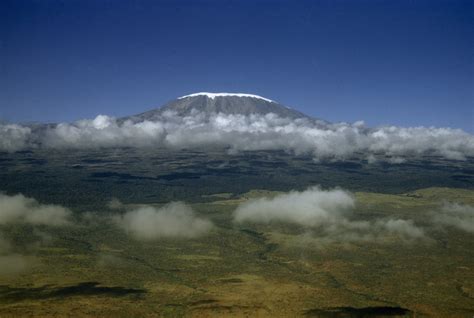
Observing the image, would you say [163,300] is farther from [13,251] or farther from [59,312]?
[13,251]

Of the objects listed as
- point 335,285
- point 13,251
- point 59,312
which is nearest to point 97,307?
point 59,312

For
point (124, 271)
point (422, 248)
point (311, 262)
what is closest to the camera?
point (124, 271)

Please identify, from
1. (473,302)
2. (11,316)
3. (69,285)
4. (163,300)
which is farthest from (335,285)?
(11,316)

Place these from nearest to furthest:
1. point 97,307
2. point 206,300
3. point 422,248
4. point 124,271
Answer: point 97,307, point 206,300, point 124,271, point 422,248

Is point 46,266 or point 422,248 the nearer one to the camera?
point 46,266

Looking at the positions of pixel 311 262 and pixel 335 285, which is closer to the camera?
pixel 335 285

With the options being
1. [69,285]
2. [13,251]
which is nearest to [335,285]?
[69,285]

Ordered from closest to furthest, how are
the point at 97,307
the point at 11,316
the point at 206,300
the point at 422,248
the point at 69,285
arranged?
the point at 11,316, the point at 97,307, the point at 206,300, the point at 69,285, the point at 422,248

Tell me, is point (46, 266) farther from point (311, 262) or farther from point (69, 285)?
point (311, 262)

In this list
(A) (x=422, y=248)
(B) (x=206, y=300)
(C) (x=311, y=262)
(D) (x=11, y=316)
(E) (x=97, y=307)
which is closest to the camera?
(D) (x=11, y=316)
